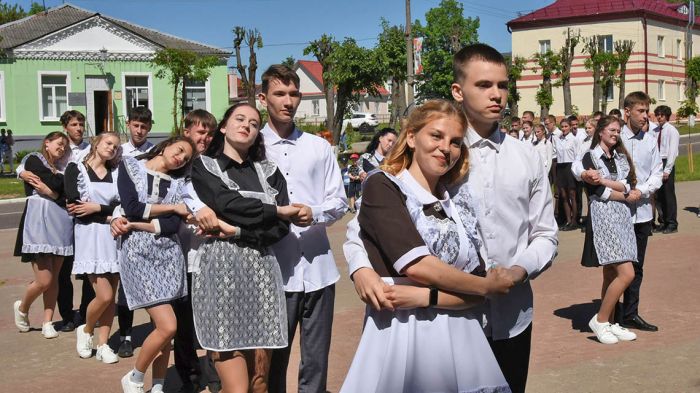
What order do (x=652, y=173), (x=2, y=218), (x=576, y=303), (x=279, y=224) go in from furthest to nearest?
(x=2, y=218)
(x=576, y=303)
(x=652, y=173)
(x=279, y=224)

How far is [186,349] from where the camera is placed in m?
6.64

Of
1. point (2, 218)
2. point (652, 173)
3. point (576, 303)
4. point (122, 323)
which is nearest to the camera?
point (122, 323)

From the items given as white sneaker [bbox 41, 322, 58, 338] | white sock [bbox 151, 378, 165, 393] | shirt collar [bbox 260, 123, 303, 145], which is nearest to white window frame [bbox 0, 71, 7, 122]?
white sneaker [bbox 41, 322, 58, 338]

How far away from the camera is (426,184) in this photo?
3.44m

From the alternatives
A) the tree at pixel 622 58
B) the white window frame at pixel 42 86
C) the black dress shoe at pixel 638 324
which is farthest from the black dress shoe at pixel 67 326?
the tree at pixel 622 58

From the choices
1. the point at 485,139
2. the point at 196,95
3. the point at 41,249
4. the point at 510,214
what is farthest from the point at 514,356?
the point at 196,95

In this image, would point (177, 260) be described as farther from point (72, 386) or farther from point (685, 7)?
point (685, 7)

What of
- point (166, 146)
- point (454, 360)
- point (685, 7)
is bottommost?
point (454, 360)

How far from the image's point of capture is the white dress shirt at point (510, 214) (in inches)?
147

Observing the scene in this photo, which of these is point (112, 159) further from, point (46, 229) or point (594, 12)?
point (594, 12)

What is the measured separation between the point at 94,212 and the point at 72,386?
1.44m

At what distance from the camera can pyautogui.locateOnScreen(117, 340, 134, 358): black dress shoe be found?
754 centimetres

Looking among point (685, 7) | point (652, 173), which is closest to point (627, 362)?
point (652, 173)

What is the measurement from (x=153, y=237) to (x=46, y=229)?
2.68 m
